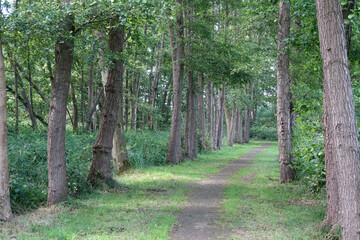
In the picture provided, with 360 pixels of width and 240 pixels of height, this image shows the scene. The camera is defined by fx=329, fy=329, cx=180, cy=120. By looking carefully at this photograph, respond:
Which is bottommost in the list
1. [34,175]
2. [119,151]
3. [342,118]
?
[34,175]

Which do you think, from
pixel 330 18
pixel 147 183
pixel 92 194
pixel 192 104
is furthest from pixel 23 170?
pixel 192 104

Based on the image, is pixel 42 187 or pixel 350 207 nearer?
pixel 350 207

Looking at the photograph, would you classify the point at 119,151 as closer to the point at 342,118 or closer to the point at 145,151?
the point at 145,151

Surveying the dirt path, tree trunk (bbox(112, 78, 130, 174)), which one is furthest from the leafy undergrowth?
tree trunk (bbox(112, 78, 130, 174))

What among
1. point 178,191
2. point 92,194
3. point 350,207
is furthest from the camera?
point 178,191

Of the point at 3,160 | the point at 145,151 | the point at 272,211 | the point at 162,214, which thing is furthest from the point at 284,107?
the point at 3,160

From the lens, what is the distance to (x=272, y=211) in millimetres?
7699

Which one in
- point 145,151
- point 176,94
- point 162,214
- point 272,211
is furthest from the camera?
point 176,94

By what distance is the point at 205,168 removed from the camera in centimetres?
1634

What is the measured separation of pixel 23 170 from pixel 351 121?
786cm

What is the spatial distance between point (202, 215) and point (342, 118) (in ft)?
13.2

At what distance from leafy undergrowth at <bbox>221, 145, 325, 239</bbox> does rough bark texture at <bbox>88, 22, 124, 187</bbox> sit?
12.9 ft

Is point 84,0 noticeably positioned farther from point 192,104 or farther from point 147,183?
point 192,104

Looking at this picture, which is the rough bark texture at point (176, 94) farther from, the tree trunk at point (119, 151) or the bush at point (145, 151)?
the tree trunk at point (119, 151)
